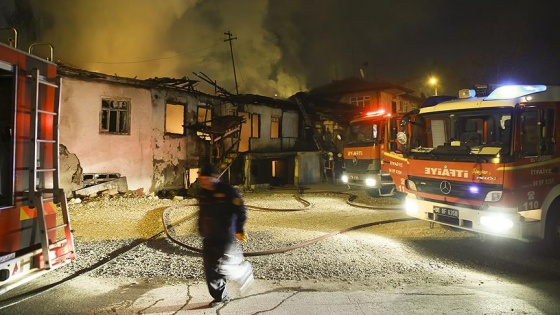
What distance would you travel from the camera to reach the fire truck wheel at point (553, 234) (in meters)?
6.13

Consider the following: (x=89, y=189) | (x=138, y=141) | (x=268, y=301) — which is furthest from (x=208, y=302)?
(x=138, y=141)

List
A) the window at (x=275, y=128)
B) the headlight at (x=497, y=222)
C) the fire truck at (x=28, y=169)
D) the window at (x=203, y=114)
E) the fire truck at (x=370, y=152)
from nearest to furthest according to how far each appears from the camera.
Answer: the fire truck at (x=28, y=169) < the headlight at (x=497, y=222) < the fire truck at (x=370, y=152) < the window at (x=203, y=114) < the window at (x=275, y=128)

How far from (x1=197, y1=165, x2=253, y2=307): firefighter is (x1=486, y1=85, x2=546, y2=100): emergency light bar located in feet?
17.5

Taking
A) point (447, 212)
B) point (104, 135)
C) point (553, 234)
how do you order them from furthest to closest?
point (104, 135) < point (447, 212) < point (553, 234)

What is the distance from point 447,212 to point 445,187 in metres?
0.47

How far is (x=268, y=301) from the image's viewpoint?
14.3 ft

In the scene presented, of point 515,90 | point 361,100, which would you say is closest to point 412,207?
point 515,90

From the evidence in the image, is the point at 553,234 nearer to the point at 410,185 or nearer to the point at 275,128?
the point at 410,185

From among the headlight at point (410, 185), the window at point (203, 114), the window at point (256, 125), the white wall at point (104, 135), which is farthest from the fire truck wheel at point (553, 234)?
the window at point (256, 125)

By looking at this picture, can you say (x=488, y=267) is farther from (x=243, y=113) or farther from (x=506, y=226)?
(x=243, y=113)

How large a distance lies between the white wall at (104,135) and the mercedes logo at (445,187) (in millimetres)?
12413

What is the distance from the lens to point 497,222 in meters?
5.89

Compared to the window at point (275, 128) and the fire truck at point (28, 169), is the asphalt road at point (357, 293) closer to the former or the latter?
the fire truck at point (28, 169)

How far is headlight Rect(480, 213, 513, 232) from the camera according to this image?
582 cm
